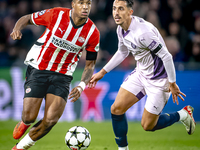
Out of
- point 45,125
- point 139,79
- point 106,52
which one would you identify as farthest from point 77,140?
point 106,52

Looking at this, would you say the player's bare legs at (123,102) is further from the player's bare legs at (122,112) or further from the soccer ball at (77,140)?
the soccer ball at (77,140)

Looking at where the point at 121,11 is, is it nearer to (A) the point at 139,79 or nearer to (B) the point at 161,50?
(B) the point at 161,50

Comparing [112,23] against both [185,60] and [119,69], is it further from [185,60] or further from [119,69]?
[185,60]

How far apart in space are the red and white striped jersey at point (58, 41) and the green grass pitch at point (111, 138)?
159cm

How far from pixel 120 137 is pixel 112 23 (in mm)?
5409

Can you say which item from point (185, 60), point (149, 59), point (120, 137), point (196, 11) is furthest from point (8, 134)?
point (196, 11)

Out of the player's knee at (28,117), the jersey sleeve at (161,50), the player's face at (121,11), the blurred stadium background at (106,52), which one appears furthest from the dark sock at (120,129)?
the blurred stadium background at (106,52)

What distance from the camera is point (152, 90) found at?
14.7 ft

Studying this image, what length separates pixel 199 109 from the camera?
8031 millimetres

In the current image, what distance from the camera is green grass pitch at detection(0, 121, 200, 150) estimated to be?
17.3 feet

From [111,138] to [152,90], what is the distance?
214 centimetres

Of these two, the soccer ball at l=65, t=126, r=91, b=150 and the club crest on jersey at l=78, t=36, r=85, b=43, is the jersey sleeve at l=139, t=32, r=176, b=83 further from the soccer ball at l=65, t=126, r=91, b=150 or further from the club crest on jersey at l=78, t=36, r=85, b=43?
the soccer ball at l=65, t=126, r=91, b=150

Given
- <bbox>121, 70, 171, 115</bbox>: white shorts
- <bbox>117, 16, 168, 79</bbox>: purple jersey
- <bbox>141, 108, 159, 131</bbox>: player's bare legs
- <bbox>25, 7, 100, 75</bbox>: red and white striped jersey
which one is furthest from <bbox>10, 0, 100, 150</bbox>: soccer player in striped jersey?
<bbox>141, 108, 159, 131</bbox>: player's bare legs

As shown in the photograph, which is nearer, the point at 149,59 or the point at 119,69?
the point at 149,59
